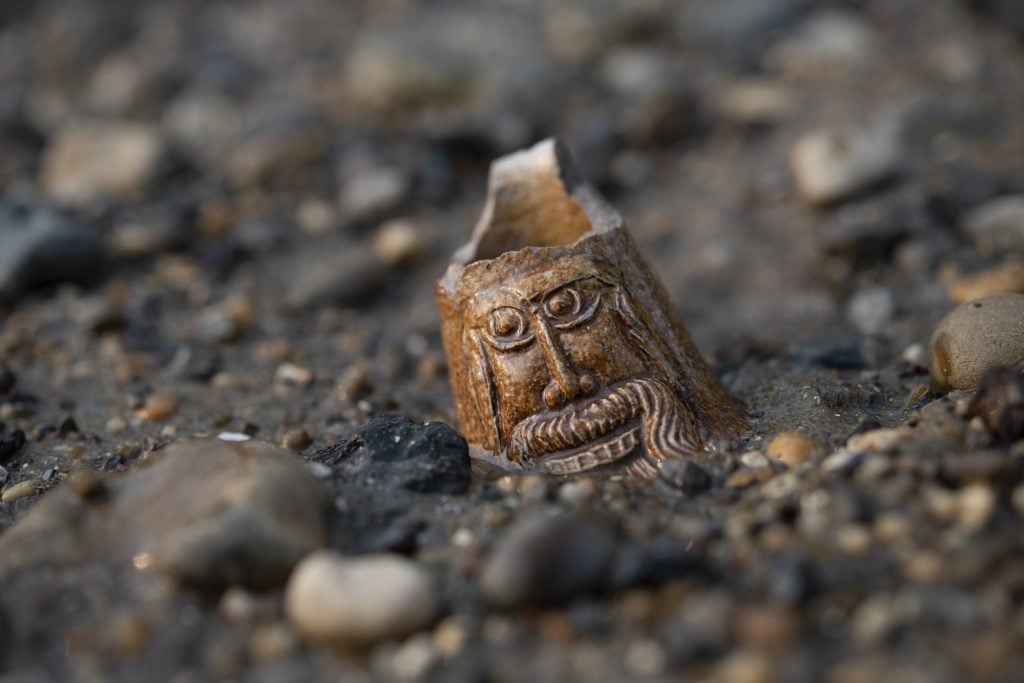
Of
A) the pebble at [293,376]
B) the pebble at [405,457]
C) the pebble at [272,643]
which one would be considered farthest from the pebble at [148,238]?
the pebble at [272,643]

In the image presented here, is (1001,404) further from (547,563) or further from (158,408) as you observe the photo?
(158,408)

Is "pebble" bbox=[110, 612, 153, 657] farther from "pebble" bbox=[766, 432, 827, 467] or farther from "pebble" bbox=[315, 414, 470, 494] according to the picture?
"pebble" bbox=[766, 432, 827, 467]

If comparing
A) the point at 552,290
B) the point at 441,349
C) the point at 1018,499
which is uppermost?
the point at 552,290

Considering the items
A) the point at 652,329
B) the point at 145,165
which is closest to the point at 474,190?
the point at 145,165

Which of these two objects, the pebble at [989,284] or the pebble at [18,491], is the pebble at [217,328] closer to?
the pebble at [18,491]

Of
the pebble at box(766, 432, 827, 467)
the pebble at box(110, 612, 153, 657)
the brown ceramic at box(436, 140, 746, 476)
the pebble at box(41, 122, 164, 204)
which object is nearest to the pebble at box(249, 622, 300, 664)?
the pebble at box(110, 612, 153, 657)

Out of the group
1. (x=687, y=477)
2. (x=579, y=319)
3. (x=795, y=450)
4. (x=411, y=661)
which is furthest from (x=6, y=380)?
(x=795, y=450)

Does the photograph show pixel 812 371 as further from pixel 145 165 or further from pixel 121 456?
pixel 145 165
